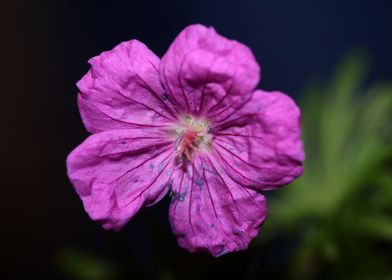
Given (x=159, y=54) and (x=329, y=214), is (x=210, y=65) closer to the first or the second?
(x=329, y=214)

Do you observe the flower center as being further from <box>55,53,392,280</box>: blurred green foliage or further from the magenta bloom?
<box>55,53,392,280</box>: blurred green foliage

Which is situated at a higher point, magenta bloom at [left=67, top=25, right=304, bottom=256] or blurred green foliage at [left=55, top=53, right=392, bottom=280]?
magenta bloom at [left=67, top=25, right=304, bottom=256]

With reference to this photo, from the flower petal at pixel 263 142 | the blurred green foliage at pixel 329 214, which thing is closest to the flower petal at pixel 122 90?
the flower petal at pixel 263 142

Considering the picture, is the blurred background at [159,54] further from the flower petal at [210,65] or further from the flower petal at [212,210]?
the flower petal at [210,65]

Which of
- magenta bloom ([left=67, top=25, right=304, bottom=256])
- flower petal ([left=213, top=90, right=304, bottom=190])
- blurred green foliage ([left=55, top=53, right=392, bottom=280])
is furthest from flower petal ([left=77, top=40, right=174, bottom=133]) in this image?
blurred green foliage ([left=55, top=53, right=392, bottom=280])

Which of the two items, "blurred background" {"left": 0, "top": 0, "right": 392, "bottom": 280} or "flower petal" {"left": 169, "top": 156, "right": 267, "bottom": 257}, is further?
"blurred background" {"left": 0, "top": 0, "right": 392, "bottom": 280}

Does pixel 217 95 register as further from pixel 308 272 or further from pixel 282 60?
pixel 282 60

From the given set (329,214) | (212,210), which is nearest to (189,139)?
(212,210)

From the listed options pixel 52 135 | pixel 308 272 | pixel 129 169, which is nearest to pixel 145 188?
pixel 129 169
